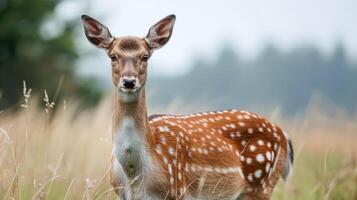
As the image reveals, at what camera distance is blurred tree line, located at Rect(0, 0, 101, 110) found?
68.3 ft

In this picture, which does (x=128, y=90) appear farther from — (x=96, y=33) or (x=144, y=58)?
(x=96, y=33)

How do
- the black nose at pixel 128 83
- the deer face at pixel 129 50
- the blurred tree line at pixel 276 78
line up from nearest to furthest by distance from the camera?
the black nose at pixel 128 83
the deer face at pixel 129 50
the blurred tree line at pixel 276 78

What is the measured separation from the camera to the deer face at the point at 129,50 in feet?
17.2

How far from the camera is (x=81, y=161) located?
781 cm

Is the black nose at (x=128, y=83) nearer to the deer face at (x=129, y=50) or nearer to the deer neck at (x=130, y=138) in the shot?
the deer face at (x=129, y=50)

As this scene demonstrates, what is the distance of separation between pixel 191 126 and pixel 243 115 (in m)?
0.60

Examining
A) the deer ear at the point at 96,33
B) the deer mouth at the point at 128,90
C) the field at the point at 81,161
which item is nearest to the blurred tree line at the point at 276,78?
the field at the point at 81,161

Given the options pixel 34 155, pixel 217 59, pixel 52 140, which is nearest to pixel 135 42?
pixel 34 155

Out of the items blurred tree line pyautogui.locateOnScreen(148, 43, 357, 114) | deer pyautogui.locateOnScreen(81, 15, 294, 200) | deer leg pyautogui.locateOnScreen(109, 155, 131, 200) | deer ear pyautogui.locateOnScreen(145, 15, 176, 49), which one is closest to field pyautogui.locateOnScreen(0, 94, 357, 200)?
deer leg pyautogui.locateOnScreen(109, 155, 131, 200)

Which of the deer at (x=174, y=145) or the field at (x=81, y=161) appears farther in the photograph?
the field at (x=81, y=161)

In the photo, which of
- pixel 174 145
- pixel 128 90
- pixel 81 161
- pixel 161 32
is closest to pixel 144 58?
pixel 128 90

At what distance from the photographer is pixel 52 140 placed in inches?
339

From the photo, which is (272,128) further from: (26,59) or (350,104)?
(350,104)

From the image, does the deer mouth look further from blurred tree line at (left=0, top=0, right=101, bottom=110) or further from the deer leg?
blurred tree line at (left=0, top=0, right=101, bottom=110)
